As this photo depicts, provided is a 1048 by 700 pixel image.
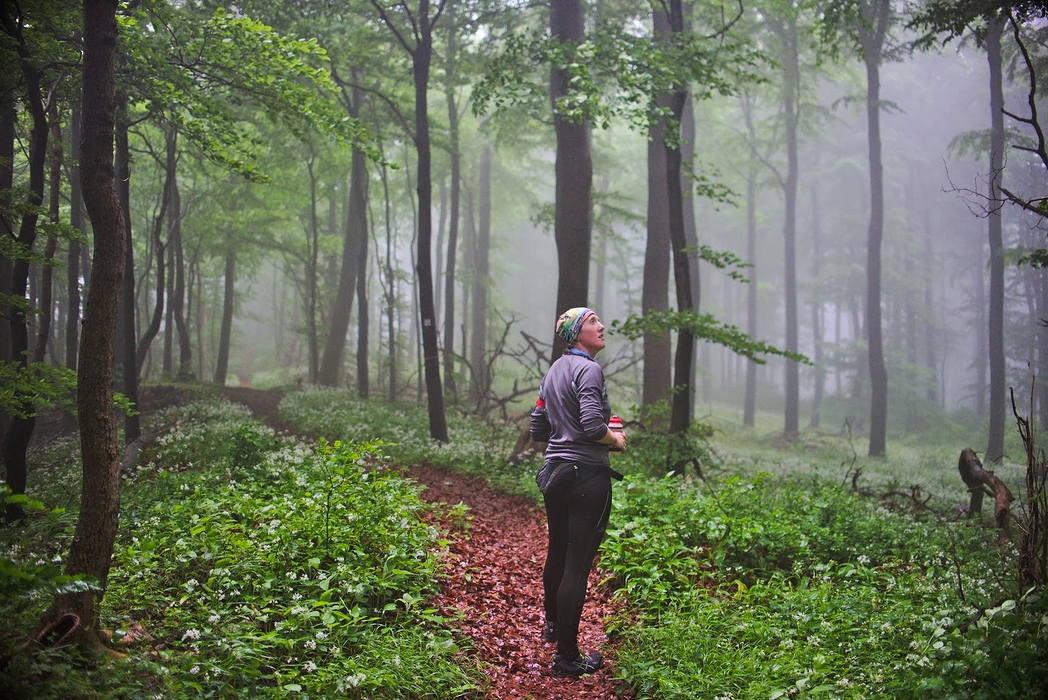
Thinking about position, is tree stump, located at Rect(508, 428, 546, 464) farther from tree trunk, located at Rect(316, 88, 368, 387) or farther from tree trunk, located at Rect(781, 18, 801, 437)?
tree trunk, located at Rect(781, 18, 801, 437)

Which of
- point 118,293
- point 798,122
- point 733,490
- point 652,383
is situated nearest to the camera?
point 118,293

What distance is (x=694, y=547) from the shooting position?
6.05 metres

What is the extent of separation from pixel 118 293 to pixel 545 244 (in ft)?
174

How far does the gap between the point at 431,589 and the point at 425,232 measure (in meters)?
7.77

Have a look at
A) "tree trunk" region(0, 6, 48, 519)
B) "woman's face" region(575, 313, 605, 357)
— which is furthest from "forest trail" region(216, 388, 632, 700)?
"tree trunk" region(0, 6, 48, 519)

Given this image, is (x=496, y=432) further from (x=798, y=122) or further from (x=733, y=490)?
A: (x=798, y=122)

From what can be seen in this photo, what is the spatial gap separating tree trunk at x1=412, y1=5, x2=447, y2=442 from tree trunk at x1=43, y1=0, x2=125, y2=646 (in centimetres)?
701

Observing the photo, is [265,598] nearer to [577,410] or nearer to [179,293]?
[577,410]

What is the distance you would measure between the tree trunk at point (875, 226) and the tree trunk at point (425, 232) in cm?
1296

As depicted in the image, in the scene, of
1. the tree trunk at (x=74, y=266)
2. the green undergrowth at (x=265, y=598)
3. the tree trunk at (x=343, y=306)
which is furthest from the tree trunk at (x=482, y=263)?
the green undergrowth at (x=265, y=598)

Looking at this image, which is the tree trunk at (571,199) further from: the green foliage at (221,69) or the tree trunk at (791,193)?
the tree trunk at (791,193)

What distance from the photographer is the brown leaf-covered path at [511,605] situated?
4.25 metres

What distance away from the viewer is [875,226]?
19.2 metres

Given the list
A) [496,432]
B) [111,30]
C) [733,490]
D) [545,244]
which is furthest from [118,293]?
[545,244]
